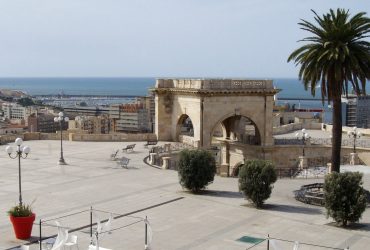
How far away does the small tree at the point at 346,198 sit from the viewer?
65.8 ft

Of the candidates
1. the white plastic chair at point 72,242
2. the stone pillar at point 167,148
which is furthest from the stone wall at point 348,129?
the white plastic chair at point 72,242

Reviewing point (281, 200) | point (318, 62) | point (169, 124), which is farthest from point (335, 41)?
point (169, 124)

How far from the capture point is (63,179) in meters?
29.5

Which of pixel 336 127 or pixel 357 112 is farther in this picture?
pixel 357 112

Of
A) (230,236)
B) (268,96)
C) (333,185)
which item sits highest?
(268,96)

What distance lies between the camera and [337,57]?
Result: 24469 mm

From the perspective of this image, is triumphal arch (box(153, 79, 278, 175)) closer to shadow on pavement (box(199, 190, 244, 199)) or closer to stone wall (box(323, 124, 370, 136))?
stone wall (box(323, 124, 370, 136))

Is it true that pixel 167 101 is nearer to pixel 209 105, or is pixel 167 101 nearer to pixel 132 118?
pixel 209 105

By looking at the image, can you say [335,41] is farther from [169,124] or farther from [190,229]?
[169,124]

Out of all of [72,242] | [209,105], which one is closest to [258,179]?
[72,242]

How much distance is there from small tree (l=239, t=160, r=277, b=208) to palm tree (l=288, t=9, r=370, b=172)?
5045mm

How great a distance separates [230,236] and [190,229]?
1663 millimetres

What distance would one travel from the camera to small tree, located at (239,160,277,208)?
22734 millimetres

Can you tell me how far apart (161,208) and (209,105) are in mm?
19387
